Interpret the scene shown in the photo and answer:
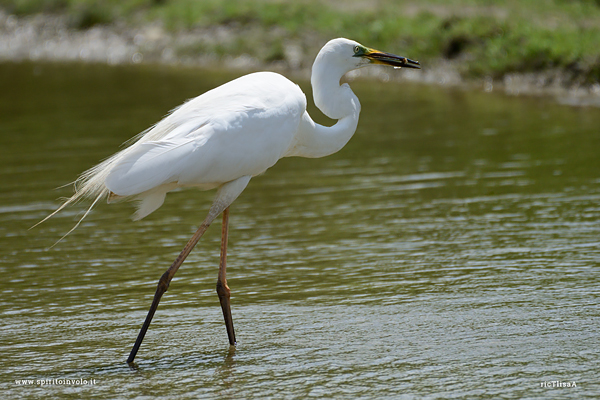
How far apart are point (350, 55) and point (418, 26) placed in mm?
14186

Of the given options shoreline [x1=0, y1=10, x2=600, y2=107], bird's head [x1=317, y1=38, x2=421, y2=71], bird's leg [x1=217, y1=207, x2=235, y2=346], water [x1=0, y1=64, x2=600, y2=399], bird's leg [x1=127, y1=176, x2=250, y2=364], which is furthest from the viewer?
shoreline [x1=0, y1=10, x2=600, y2=107]

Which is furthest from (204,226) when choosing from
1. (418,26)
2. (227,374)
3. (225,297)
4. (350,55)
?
(418,26)

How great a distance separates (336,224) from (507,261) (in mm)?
2207

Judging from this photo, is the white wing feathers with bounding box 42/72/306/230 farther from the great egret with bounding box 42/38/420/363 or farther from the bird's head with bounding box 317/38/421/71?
the bird's head with bounding box 317/38/421/71

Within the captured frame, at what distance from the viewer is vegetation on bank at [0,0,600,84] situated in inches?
652

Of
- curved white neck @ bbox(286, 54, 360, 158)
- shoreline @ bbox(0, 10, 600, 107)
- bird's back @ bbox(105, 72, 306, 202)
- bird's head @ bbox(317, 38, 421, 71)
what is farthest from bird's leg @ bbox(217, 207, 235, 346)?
shoreline @ bbox(0, 10, 600, 107)

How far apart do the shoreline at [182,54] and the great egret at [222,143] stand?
9.82 m

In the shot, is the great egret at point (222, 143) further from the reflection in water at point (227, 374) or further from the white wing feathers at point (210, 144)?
the reflection in water at point (227, 374)

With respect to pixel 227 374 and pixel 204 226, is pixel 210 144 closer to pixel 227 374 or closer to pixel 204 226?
pixel 204 226

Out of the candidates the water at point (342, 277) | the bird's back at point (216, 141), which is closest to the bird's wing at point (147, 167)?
the bird's back at point (216, 141)

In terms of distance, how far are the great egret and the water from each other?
528 mm

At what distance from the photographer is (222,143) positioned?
5566mm

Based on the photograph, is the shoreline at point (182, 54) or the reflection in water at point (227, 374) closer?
the reflection in water at point (227, 374)

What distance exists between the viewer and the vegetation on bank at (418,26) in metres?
16.6
